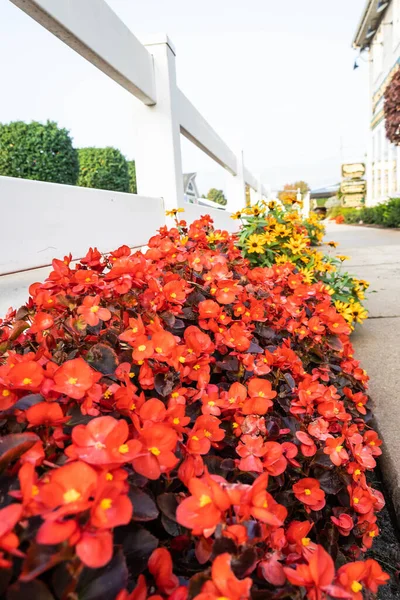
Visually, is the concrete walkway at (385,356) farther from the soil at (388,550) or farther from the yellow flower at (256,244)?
the yellow flower at (256,244)

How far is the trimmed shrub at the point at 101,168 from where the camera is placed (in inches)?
440

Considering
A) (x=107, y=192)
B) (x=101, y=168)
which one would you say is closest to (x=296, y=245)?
(x=107, y=192)

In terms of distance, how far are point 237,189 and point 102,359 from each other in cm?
563

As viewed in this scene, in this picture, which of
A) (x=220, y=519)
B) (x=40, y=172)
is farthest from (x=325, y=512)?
(x=40, y=172)

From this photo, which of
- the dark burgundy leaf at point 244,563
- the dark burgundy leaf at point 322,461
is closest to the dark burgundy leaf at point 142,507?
the dark burgundy leaf at point 244,563

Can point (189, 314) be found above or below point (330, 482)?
above

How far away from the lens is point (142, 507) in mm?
527

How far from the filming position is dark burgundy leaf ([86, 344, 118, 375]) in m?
0.86

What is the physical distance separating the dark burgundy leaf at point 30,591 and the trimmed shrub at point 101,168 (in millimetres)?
11295

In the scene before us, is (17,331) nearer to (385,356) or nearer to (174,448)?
(174,448)

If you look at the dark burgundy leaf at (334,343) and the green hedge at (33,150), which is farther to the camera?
the green hedge at (33,150)

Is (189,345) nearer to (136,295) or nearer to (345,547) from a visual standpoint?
(136,295)

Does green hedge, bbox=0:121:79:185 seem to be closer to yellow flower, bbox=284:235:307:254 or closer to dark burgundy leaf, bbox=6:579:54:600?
yellow flower, bbox=284:235:307:254

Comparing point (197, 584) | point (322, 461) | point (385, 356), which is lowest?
point (385, 356)
